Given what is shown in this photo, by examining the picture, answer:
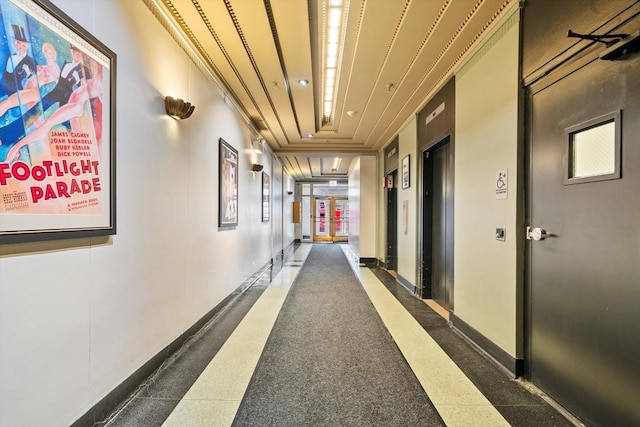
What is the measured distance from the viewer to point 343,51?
132 inches

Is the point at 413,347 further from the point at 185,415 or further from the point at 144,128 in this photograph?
the point at 144,128

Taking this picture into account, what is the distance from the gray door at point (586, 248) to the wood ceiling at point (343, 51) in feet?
3.81

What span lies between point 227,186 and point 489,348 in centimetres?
359

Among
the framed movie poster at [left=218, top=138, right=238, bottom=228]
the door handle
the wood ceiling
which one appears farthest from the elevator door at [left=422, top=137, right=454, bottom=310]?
the framed movie poster at [left=218, top=138, right=238, bottom=228]

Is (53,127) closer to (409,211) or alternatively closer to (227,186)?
(227,186)

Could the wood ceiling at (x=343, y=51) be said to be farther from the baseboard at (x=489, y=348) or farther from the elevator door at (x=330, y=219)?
the elevator door at (x=330, y=219)

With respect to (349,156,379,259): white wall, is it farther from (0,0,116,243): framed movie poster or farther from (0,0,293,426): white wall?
(0,0,116,243): framed movie poster

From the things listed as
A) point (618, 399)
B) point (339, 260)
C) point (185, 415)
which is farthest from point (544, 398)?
point (339, 260)

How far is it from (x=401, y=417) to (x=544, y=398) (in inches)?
42.5

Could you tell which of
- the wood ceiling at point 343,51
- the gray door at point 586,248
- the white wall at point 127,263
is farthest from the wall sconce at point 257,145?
the gray door at point 586,248

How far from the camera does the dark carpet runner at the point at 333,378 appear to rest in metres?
1.92

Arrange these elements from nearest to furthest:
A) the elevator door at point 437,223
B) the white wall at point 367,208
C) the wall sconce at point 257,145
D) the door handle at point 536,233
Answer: the door handle at point 536,233 → the elevator door at point 437,223 → the wall sconce at point 257,145 → the white wall at point 367,208

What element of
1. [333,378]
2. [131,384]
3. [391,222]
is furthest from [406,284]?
[131,384]

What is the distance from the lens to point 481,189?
2988 millimetres
